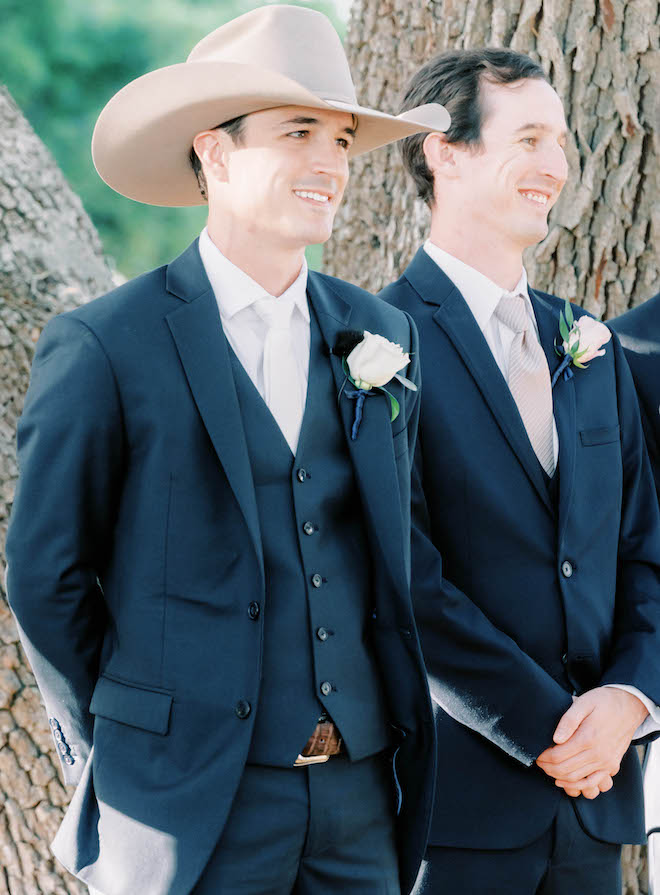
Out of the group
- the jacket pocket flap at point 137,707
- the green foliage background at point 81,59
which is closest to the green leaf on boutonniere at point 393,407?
the jacket pocket flap at point 137,707

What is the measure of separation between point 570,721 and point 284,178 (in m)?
1.27

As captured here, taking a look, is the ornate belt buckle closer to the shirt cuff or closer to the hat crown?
the shirt cuff

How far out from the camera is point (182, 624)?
85.4 inches

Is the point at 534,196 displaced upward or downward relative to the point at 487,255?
upward

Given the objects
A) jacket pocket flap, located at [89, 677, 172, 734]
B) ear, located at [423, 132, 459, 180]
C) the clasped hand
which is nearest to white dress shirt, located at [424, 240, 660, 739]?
ear, located at [423, 132, 459, 180]

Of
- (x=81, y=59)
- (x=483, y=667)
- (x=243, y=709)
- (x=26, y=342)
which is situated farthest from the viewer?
(x=81, y=59)

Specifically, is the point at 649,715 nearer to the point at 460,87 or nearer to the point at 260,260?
the point at 260,260

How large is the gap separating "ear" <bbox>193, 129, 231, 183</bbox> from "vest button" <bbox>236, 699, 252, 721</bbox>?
100 centimetres

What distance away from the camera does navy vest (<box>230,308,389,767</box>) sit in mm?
2199

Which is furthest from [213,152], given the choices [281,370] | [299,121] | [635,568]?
[635,568]

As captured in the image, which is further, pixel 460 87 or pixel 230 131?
pixel 460 87

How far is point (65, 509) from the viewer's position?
2.17m

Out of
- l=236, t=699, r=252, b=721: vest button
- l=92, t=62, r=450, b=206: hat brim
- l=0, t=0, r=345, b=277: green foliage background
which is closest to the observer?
l=236, t=699, r=252, b=721: vest button

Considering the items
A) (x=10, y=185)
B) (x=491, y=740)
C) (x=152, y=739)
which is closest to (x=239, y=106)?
(x=152, y=739)
